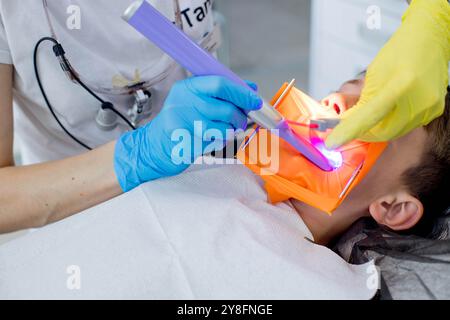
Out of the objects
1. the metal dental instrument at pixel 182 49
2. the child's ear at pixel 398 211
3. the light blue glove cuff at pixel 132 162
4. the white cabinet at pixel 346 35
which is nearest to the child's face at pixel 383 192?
the child's ear at pixel 398 211

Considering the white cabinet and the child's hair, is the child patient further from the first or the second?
the white cabinet

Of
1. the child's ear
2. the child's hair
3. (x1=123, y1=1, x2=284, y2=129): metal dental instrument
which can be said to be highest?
(x1=123, y1=1, x2=284, y2=129): metal dental instrument

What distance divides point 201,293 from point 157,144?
0.32 meters

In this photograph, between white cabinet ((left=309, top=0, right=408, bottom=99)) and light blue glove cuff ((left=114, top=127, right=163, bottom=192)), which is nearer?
light blue glove cuff ((left=114, top=127, right=163, bottom=192))

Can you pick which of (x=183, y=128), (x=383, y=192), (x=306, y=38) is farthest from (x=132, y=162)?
(x=306, y=38)

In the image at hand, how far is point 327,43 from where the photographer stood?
2236 millimetres

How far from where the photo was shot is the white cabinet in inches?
74.2

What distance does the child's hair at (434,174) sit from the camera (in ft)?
3.68

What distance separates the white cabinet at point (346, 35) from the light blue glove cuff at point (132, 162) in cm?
121

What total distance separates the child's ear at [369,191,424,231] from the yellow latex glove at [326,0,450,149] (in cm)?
24

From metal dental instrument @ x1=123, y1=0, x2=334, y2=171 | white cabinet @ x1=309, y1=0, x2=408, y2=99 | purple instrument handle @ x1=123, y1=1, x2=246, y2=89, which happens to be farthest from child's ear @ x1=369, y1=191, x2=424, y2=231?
white cabinet @ x1=309, y1=0, x2=408, y2=99

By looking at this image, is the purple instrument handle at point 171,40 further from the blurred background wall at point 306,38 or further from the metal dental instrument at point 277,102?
the blurred background wall at point 306,38
